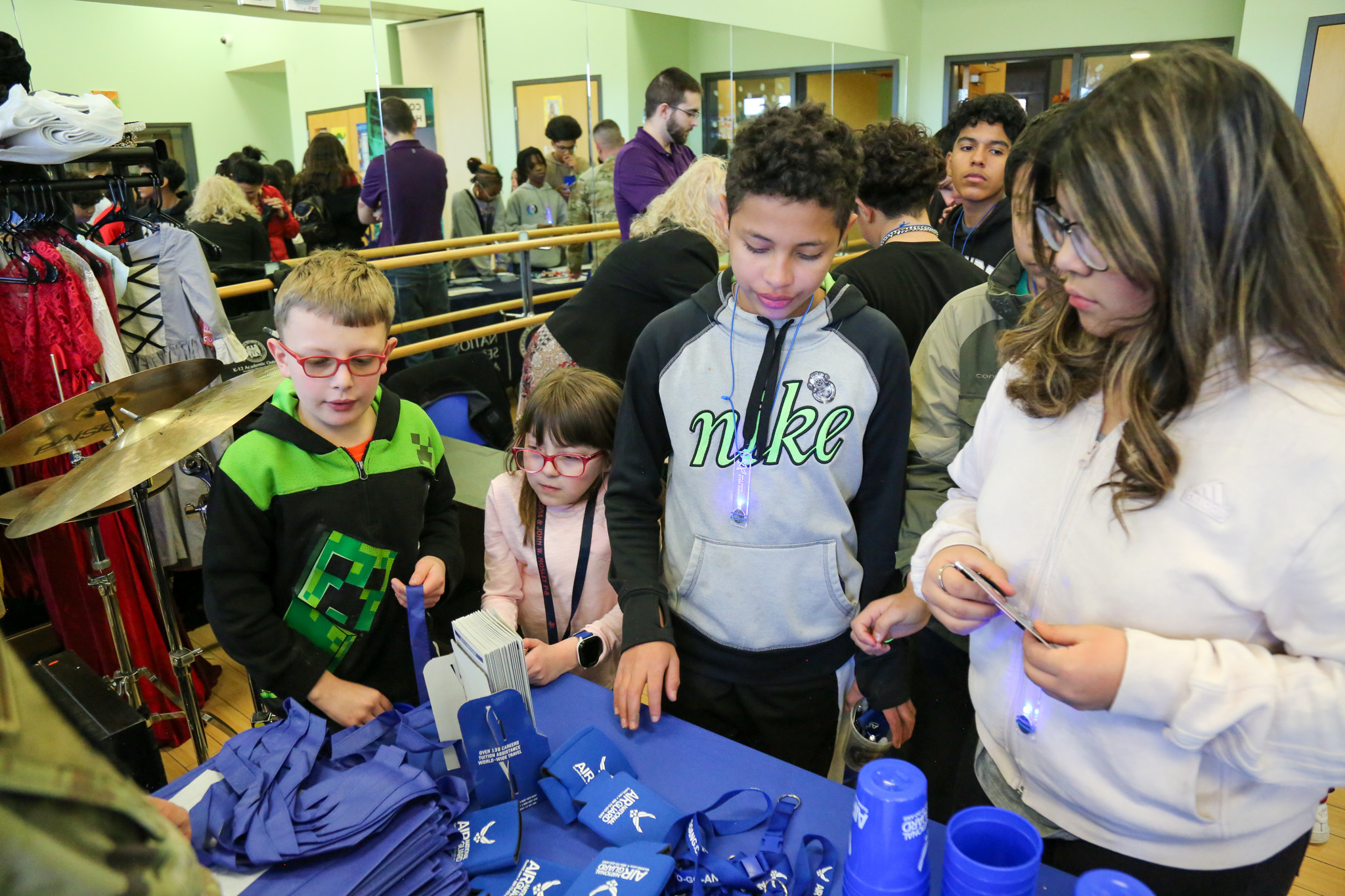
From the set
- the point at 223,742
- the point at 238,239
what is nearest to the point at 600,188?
the point at 238,239

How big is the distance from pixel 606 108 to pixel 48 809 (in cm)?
543

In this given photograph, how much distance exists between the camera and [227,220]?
3557 millimetres

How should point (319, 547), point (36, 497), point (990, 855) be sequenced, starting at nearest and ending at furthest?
point (990, 855), point (319, 547), point (36, 497)

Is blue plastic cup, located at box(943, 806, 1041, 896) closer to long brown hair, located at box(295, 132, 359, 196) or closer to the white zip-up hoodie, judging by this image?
the white zip-up hoodie

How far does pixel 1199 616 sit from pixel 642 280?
5.72 ft

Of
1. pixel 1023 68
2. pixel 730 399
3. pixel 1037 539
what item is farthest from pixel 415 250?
pixel 1023 68

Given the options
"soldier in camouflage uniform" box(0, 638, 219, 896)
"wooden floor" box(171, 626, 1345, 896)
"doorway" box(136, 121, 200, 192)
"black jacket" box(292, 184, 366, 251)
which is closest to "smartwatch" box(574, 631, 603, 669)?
"soldier in camouflage uniform" box(0, 638, 219, 896)

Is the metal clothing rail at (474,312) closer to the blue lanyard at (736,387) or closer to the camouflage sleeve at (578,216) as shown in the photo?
the camouflage sleeve at (578,216)

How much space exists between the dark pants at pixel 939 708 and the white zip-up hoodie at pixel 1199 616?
56 centimetres

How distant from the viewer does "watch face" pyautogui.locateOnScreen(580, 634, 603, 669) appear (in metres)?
1.32

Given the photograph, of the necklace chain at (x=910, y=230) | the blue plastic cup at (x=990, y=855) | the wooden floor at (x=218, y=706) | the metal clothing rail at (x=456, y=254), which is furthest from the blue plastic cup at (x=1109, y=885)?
the metal clothing rail at (x=456, y=254)

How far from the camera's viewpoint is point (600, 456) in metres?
1.59

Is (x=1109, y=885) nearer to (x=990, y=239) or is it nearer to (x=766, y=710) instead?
(x=766, y=710)

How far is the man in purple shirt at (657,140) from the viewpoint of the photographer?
3566 mm
